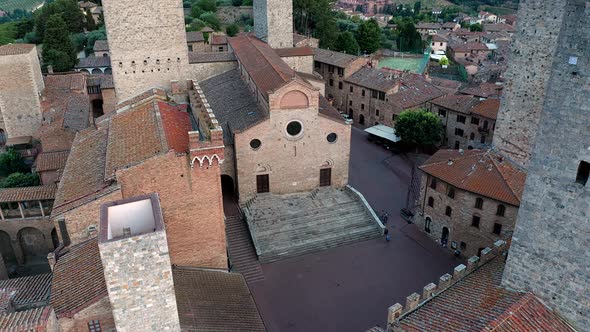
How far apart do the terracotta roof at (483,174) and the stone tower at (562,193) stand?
33.3ft

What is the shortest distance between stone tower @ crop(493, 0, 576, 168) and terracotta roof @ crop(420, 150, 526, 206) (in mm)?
1131

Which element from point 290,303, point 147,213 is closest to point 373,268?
point 290,303

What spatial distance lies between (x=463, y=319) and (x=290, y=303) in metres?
10.3

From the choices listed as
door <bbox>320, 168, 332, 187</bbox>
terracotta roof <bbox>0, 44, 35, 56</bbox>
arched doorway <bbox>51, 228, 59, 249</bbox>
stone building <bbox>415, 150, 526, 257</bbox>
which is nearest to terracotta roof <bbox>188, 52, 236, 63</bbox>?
terracotta roof <bbox>0, 44, 35, 56</bbox>

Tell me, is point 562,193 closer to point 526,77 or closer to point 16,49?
point 526,77

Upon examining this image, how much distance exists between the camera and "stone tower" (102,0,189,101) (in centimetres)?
2867

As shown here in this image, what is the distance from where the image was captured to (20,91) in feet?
129

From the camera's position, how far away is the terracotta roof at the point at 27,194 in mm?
26406

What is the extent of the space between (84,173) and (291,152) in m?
13.3

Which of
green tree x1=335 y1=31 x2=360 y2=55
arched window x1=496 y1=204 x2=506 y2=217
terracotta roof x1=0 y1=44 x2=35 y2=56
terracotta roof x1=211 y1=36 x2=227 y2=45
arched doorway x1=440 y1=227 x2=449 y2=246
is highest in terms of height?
terracotta roof x1=0 y1=44 x2=35 y2=56

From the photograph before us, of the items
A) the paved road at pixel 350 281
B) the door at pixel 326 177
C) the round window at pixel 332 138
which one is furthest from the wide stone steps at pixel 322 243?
the round window at pixel 332 138

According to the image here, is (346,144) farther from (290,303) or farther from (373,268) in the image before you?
(290,303)

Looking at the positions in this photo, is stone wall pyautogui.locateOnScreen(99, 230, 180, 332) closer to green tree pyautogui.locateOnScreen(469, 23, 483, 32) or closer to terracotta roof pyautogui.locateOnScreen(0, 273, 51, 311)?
terracotta roof pyautogui.locateOnScreen(0, 273, 51, 311)

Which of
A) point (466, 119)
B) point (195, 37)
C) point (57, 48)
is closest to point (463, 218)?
point (466, 119)
